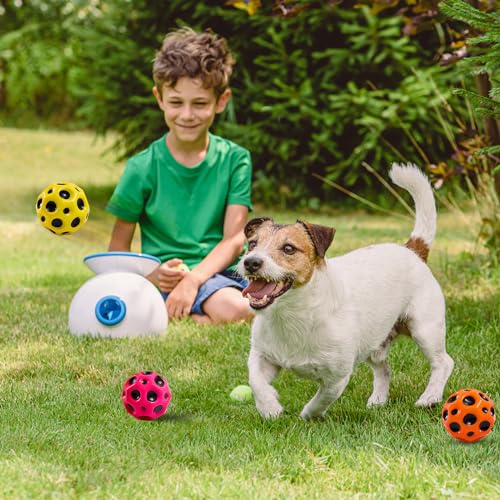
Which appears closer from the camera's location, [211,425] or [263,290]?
[263,290]

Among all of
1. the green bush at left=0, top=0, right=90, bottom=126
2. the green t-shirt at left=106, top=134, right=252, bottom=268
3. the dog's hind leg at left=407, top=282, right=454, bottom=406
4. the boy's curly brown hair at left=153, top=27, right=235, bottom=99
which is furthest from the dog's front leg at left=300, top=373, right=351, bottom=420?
the green bush at left=0, top=0, right=90, bottom=126

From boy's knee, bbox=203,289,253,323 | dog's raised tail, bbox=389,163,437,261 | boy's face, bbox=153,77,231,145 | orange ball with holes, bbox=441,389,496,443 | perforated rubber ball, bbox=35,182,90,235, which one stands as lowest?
boy's knee, bbox=203,289,253,323

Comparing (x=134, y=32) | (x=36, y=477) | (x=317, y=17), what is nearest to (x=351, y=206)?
(x=317, y=17)

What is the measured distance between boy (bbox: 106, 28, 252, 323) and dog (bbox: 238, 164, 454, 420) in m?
1.72

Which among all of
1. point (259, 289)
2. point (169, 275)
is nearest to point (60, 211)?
point (169, 275)

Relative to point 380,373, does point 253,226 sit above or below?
above

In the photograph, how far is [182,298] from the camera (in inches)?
214

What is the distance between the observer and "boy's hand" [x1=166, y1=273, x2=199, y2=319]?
17.8 ft

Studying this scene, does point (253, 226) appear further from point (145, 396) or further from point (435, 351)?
A: point (435, 351)

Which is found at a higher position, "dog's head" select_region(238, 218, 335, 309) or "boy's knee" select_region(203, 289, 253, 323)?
"dog's head" select_region(238, 218, 335, 309)

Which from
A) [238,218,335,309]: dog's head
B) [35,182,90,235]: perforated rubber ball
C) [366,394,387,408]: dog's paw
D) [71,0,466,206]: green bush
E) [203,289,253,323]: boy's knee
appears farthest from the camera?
[71,0,466,206]: green bush

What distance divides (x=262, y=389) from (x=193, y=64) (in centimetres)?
277

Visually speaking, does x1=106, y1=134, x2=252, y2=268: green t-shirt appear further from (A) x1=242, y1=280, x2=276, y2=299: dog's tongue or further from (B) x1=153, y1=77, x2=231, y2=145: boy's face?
Result: (A) x1=242, y1=280, x2=276, y2=299: dog's tongue

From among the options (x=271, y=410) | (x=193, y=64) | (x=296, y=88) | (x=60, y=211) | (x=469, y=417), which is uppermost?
(x=296, y=88)
